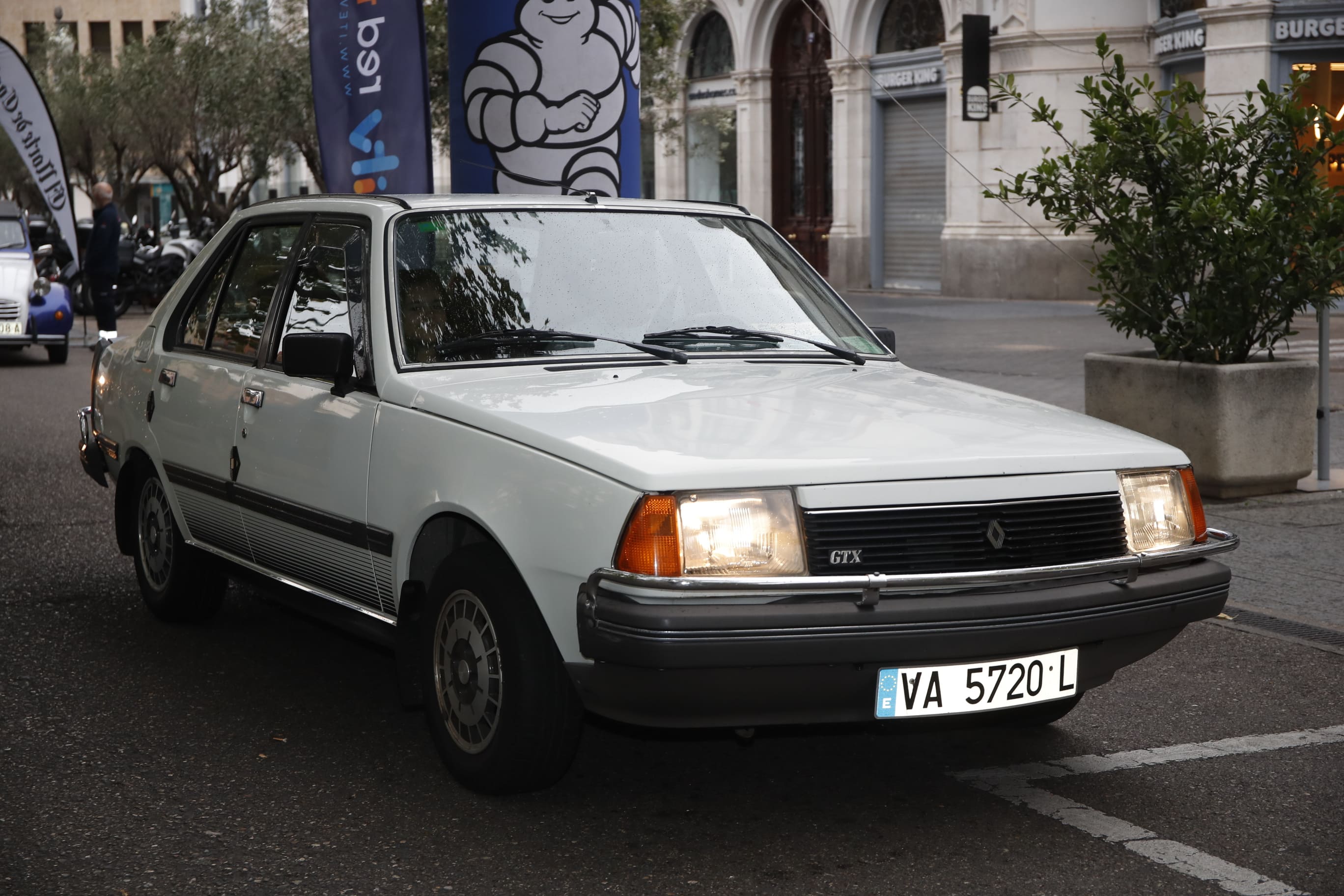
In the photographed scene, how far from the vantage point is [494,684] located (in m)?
4.07

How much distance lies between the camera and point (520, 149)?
10.1 meters

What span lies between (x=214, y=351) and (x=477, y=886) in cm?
271

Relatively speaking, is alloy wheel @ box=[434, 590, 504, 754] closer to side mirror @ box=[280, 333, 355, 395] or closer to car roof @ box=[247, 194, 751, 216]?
side mirror @ box=[280, 333, 355, 395]

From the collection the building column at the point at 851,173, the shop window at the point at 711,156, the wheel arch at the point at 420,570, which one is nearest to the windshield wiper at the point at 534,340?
the wheel arch at the point at 420,570

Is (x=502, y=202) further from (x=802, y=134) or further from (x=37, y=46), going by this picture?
(x=37, y=46)

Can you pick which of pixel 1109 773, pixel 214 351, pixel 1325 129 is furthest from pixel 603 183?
pixel 1109 773

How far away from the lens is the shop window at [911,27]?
29.0m

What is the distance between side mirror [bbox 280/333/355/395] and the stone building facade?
618 inches

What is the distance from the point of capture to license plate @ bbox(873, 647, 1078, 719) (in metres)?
3.77

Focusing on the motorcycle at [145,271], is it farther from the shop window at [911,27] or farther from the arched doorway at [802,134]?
the shop window at [911,27]

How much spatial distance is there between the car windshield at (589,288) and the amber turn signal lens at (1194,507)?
4.04 feet

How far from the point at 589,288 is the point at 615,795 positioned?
1.50 m

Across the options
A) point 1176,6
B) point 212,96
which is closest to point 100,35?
point 212,96

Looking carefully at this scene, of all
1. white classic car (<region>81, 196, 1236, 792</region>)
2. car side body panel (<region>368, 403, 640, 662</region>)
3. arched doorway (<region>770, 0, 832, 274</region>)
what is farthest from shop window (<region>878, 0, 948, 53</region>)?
car side body panel (<region>368, 403, 640, 662</region>)
